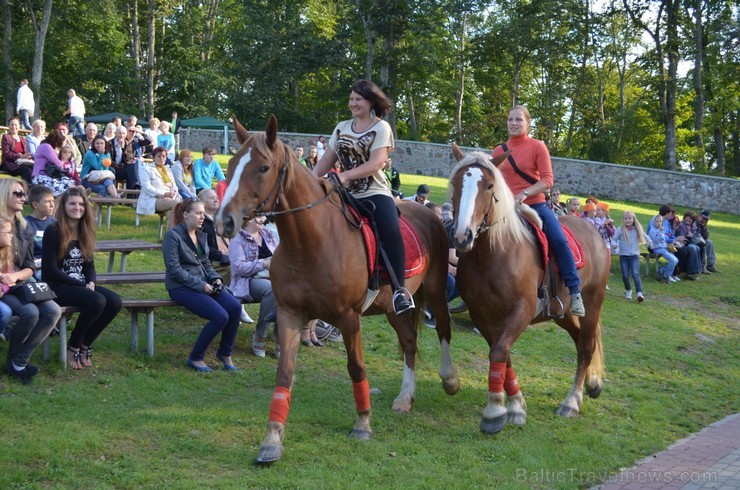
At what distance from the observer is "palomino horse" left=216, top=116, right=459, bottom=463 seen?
19.2 ft

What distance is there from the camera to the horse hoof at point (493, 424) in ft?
23.5

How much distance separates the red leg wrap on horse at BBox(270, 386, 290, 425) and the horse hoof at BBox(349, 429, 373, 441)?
0.88 metres

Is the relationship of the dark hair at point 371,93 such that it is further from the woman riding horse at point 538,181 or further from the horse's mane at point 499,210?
the woman riding horse at point 538,181

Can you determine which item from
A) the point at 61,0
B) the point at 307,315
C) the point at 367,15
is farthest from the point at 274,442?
the point at 61,0

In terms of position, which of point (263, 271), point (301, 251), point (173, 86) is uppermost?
point (173, 86)

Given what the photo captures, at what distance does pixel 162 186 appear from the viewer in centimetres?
1499

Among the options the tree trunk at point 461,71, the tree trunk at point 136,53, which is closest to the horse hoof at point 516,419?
the tree trunk at point 461,71

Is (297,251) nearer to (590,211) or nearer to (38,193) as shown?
(38,193)

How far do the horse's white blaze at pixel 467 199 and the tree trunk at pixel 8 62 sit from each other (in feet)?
134

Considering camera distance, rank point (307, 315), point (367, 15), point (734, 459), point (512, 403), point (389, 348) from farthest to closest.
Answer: point (367, 15) → point (389, 348) → point (512, 403) → point (734, 459) → point (307, 315)

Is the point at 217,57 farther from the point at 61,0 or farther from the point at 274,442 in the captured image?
the point at 274,442

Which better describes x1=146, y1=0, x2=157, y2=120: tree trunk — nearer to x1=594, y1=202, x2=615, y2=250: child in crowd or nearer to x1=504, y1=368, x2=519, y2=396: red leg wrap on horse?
x1=594, y1=202, x2=615, y2=250: child in crowd

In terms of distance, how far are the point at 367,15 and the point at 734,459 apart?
126ft

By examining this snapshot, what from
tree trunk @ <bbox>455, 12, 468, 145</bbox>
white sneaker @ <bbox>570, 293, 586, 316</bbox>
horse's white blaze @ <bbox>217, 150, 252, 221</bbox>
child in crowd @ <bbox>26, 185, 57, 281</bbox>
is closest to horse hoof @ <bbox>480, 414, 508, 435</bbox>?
white sneaker @ <bbox>570, 293, 586, 316</bbox>
